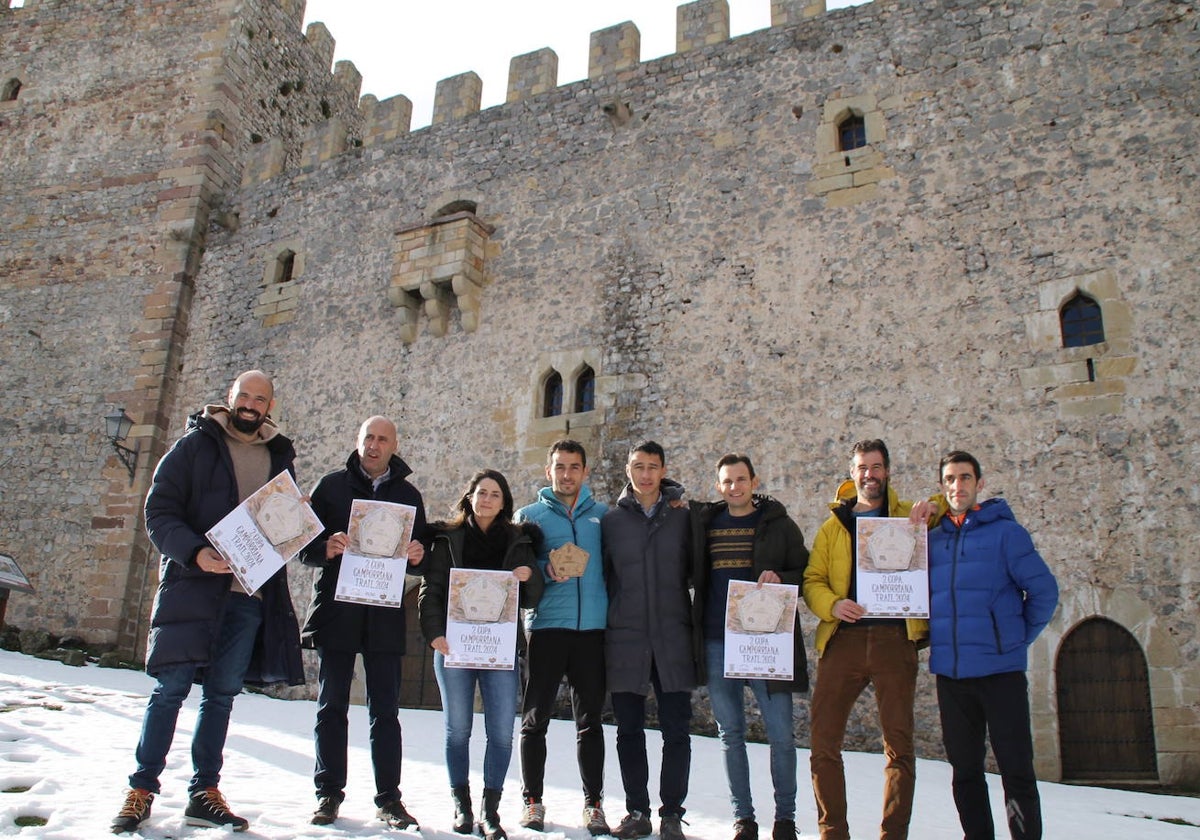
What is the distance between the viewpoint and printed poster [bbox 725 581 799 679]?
12.8 feet

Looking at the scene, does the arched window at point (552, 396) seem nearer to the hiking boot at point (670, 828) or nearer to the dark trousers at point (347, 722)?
the dark trousers at point (347, 722)

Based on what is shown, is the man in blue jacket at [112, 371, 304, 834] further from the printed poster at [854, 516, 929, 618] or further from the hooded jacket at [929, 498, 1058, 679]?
the hooded jacket at [929, 498, 1058, 679]

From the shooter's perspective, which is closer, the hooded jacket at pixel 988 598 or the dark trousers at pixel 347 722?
the hooded jacket at pixel 988 598

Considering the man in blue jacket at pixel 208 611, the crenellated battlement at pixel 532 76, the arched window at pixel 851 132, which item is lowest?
the man in blue jacket at pixel 208 611

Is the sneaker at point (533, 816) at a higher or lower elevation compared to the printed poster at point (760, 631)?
lower

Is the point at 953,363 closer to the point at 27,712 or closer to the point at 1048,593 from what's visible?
the point at 1048,593

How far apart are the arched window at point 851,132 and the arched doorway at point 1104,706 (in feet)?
14.7

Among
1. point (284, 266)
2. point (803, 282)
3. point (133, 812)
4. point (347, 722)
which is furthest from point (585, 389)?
point (133, 812)

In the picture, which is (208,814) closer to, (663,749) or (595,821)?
(595,821)

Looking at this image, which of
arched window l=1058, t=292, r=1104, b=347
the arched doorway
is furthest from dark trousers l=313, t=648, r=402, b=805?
arched window l=1058, t=292, r=1104, b=347

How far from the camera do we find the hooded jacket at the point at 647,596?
4051 mm

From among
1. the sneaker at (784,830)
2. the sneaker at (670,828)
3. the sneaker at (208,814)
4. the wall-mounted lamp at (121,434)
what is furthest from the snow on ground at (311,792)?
the wall-mounted lamp at (121,434)

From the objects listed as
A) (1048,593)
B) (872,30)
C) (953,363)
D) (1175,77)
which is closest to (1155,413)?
(953,363)

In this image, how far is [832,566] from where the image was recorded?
405 cm
